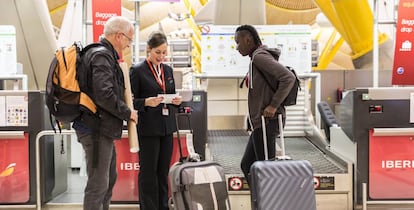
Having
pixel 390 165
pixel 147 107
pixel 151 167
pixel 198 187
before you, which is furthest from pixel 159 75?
pixel 390 165

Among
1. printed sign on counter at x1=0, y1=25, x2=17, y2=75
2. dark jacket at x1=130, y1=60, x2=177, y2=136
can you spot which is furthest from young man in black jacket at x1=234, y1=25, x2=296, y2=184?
printed sign on counter at x1=0, y1=25, x2=17, y2=75

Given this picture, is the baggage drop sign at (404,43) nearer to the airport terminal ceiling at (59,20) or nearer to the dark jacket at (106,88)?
the airport terminal ceiling at (59,20)

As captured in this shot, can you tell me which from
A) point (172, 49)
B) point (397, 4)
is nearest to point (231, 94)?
point (172, 49)

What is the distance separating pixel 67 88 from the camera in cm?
290

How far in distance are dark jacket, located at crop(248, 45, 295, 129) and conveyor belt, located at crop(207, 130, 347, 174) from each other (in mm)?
1188

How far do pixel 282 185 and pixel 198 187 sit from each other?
0.57 meters

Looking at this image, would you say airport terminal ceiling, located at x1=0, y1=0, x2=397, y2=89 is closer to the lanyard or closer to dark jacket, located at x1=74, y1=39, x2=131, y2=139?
the lanyard

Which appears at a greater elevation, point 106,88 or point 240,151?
point 106,88

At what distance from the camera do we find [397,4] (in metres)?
5.71

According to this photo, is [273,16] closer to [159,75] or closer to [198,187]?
[159,75]

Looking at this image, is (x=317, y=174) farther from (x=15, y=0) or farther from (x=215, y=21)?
(x=15, y=0)

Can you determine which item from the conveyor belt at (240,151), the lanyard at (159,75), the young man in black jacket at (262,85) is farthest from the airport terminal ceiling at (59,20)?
the young man in black jacket at (262,85)

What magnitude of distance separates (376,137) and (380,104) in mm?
301

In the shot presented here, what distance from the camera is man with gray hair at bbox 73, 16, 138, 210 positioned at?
2873 millimetres
